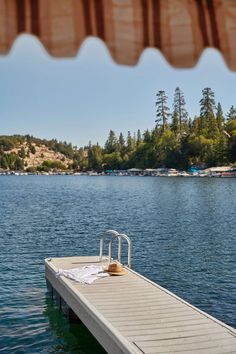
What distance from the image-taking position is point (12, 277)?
17.5 metres

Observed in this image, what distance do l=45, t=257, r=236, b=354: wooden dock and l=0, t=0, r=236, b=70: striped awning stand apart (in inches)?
214

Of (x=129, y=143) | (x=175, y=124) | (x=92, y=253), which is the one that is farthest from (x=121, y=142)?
(x=92, y=253)

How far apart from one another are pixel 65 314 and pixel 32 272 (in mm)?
6062

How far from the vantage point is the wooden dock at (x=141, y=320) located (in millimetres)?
7691

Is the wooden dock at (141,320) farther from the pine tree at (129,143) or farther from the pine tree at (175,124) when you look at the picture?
the pine tree at (129,143)

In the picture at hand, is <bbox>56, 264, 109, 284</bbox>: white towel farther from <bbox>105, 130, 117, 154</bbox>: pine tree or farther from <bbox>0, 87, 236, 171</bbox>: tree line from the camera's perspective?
<bbox>105, 130, 117, 154</bbox>: pine tree

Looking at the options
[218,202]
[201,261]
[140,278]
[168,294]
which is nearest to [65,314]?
[140,278]

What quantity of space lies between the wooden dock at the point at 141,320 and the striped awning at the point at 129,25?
5.42m

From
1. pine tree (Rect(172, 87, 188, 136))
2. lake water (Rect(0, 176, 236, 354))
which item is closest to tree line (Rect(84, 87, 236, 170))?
pine tree (Rect(172, 87, 188, 136))

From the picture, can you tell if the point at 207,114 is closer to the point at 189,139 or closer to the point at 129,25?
the point at 189,139

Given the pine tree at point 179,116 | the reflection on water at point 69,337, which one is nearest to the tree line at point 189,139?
the pine tree at point 179,116

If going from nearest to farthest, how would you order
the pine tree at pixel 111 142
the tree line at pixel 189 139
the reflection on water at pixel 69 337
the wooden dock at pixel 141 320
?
the wooden dock at pixel 141 320 → the reflection on water at pixel 69 337 → the tree line at pixel 189 139 → the pine tree at pixel 111 142

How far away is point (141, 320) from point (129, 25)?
6885 mm

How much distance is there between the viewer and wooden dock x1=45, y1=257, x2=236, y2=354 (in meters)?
7.69
